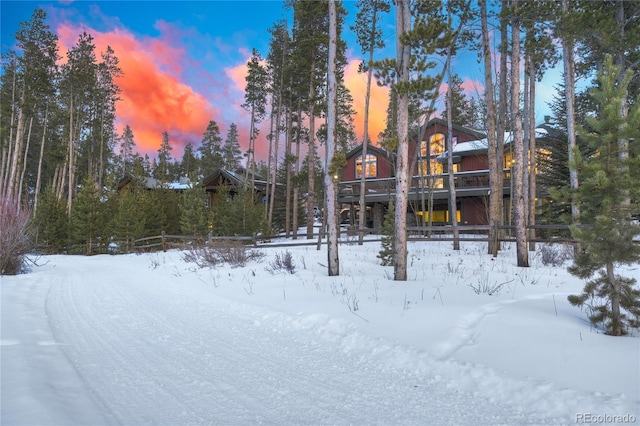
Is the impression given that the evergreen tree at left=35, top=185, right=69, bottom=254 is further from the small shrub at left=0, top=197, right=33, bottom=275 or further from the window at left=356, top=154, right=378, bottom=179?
the window at left=356, top=154, right=378, bottom=179

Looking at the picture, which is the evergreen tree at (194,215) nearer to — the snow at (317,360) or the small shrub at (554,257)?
the snow at (317,360)

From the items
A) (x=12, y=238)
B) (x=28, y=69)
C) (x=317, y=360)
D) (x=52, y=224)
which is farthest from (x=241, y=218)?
(x=28, y=69)

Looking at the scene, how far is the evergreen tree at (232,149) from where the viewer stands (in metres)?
63.8

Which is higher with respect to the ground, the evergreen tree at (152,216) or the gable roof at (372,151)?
the gable roof at (372,151)

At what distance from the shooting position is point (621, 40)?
1141cm

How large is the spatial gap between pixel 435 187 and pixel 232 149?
4756 centimetres

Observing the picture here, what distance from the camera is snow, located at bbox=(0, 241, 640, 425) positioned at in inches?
106

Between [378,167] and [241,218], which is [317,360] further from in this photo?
[378,167]

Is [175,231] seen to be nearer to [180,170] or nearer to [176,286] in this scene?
[176,286]

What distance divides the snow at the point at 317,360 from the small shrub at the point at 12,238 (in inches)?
173

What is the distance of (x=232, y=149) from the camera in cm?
6469

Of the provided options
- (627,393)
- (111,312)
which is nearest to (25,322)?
(111,312)

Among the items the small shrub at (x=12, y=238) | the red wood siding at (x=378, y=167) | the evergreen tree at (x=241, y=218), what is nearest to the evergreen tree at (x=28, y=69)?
the evergreen tree at (x=241, y=218)

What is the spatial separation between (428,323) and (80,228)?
25.9 metres
